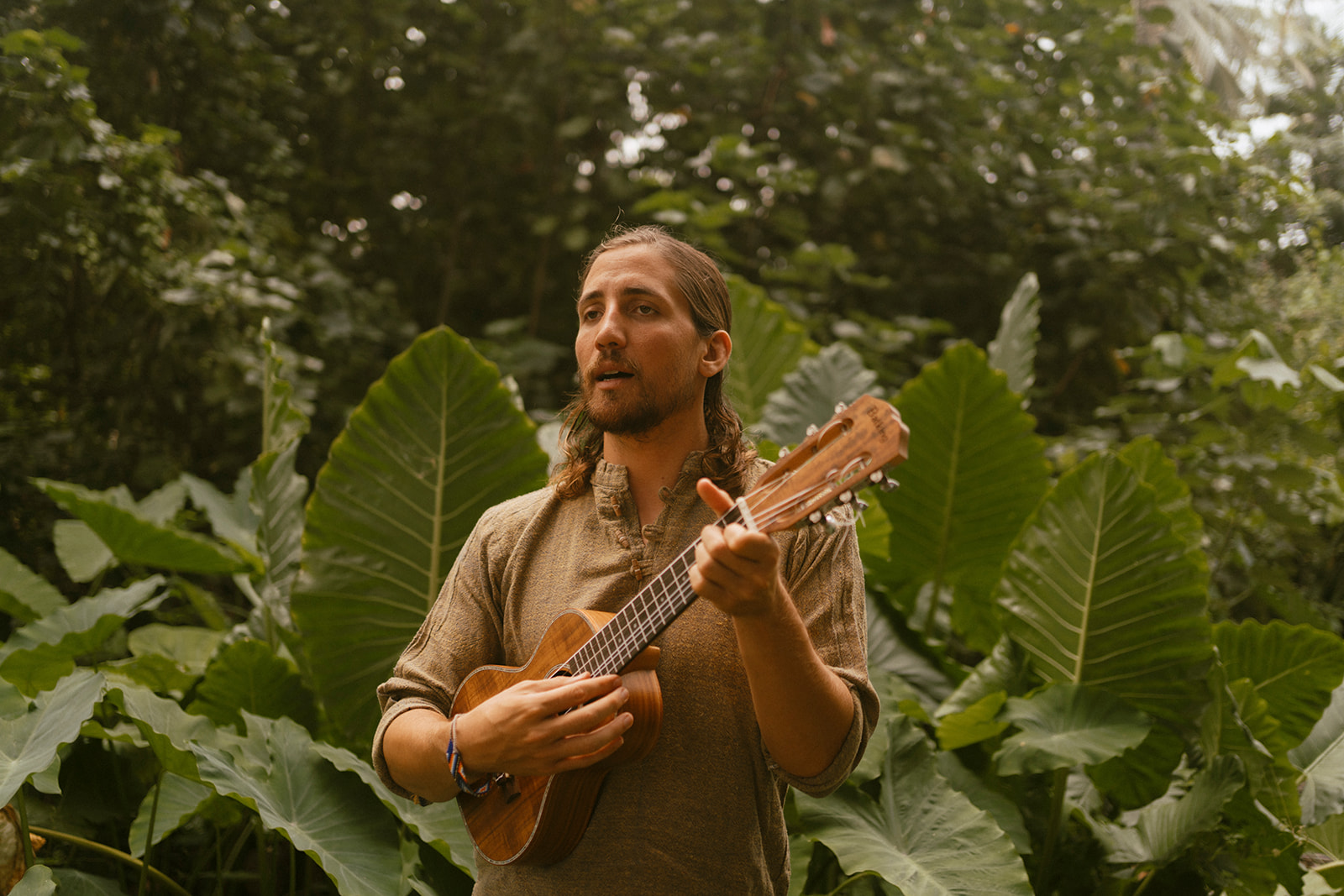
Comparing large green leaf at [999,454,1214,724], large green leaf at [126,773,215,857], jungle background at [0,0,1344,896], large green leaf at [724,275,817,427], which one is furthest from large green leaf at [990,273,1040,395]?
large green leaf at [126,773,215,857]

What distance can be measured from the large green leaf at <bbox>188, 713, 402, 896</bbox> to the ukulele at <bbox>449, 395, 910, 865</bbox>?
1.63ft

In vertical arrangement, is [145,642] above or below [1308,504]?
below

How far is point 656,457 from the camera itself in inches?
41.5

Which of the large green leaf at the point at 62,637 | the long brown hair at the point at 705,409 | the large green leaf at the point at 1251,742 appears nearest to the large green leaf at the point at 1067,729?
the large green leaf at the point at 1251,742

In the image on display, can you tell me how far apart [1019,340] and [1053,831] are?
1267 mm

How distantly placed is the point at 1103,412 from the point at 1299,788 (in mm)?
1857

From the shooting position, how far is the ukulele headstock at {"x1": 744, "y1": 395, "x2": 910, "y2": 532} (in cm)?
74

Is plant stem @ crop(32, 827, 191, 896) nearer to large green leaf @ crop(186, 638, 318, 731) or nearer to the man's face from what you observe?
large green leaf @ crop(186, 638, 318, 731)

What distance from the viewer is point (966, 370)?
6.69ft

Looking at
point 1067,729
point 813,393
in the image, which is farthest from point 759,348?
point 1067,729

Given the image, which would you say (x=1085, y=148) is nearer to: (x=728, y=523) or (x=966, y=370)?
(x=966, y=370)

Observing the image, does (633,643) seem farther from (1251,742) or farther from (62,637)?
(62,637)

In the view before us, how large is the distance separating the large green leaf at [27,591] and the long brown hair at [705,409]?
1844mm

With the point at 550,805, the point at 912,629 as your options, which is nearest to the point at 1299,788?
the point at 912,629
